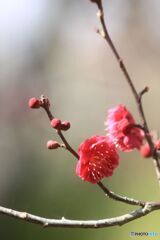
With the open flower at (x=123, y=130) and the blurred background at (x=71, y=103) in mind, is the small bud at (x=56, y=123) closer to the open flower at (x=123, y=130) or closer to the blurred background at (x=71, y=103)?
the open flower at (x=123, y=130)

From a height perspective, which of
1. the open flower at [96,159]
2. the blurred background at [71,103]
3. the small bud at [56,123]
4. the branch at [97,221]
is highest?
the blurred background at [71,103]

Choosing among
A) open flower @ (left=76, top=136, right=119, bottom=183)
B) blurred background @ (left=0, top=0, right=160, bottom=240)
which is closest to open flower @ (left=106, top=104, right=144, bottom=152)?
open flower @ (left=76, top=136, right=119, bottom=183)

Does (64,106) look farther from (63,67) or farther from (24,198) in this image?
(24,198)

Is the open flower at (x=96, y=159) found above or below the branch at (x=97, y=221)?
above

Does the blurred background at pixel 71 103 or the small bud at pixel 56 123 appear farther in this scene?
the blurred background at pixel 71 103

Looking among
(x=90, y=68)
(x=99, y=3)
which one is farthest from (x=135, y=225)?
(x=90, y=68)

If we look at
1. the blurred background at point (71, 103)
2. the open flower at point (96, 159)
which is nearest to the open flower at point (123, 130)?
the open flower at point (96, 159)

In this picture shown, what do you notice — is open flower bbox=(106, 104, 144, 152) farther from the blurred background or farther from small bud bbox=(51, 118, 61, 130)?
the blurred background
